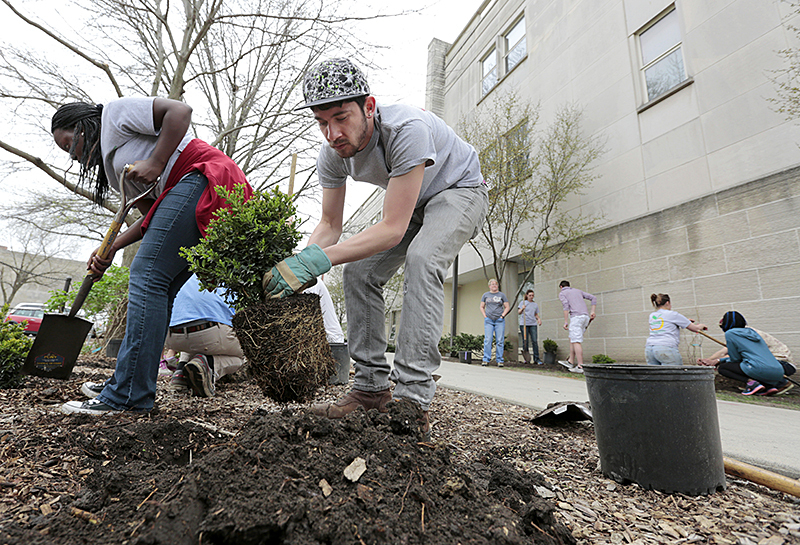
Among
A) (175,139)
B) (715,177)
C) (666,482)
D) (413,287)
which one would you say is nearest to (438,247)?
(413,287)

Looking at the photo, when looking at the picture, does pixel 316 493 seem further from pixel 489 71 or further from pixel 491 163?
pixel 489 71

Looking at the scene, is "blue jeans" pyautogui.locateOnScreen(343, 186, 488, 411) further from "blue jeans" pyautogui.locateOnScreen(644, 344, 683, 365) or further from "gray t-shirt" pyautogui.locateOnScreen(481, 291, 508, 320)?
"gray t-shirt" pyautogui.locateOnScreen(481, 291, 508, 320)

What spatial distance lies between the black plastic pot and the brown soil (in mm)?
65

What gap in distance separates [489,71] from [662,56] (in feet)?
25.5

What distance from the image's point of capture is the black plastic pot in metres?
1.61

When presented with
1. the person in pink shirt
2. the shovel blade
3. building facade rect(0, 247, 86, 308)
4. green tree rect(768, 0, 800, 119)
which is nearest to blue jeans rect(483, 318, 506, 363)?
the person in pink shirt

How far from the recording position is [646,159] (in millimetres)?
8312

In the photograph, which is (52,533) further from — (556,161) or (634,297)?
(556,161)

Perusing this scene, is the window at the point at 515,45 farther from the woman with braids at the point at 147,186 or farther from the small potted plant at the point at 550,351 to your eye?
the woman with braids at the point at 147,186

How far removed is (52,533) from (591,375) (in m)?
1.89

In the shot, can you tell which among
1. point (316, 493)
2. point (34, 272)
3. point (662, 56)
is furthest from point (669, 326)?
point (34, 272)

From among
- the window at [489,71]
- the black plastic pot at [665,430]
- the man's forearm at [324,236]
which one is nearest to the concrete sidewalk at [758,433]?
the black plastic pot at [665,430]

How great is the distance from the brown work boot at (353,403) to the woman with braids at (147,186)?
94 cm

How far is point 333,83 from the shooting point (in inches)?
74.8
